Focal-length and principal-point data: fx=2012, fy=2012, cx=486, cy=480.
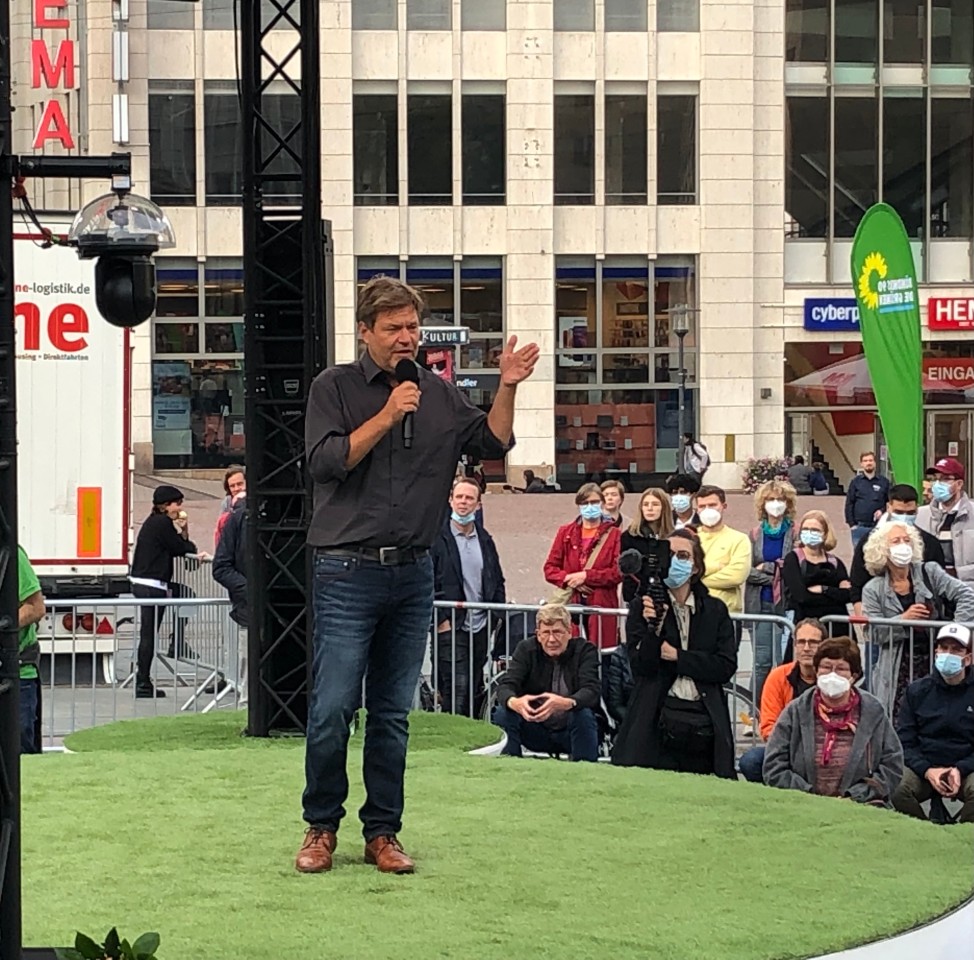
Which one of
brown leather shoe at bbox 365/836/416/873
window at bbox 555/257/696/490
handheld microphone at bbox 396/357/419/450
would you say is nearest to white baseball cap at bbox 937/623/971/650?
brown leather shoe at bbox 365/836/416/873

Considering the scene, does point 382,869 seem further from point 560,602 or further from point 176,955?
point 560,602

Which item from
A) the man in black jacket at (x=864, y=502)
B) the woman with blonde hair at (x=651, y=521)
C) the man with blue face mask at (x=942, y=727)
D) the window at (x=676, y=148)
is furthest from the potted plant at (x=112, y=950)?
the window at (x=676, y=148)

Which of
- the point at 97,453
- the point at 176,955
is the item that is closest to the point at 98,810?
the point at 176,955

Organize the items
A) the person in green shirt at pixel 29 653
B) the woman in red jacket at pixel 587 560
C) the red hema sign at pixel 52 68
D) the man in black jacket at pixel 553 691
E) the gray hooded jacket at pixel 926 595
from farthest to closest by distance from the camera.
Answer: the red hema sign at pixel 52 68 < the woman in red jacket at pixel 587 560 < the gray hooded jacket at pixel 926 595 < the man in black jacket at pixel 553 691 < the person in green shirt at pixel 29 653

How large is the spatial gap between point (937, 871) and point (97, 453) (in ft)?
33.7

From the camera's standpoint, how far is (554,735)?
11.9 m

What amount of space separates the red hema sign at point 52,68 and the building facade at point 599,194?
354 cm

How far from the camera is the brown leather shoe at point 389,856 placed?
720cm

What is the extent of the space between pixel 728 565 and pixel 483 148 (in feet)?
110

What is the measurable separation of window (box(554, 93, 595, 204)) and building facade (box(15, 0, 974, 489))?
0.06m

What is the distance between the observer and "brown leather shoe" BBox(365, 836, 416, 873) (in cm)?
720

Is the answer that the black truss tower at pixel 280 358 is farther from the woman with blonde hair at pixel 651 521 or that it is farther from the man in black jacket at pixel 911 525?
the man in black jacket at pixel 911 525

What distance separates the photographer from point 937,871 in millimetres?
7773

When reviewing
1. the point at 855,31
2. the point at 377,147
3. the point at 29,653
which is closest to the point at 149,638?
the point at 29,653
